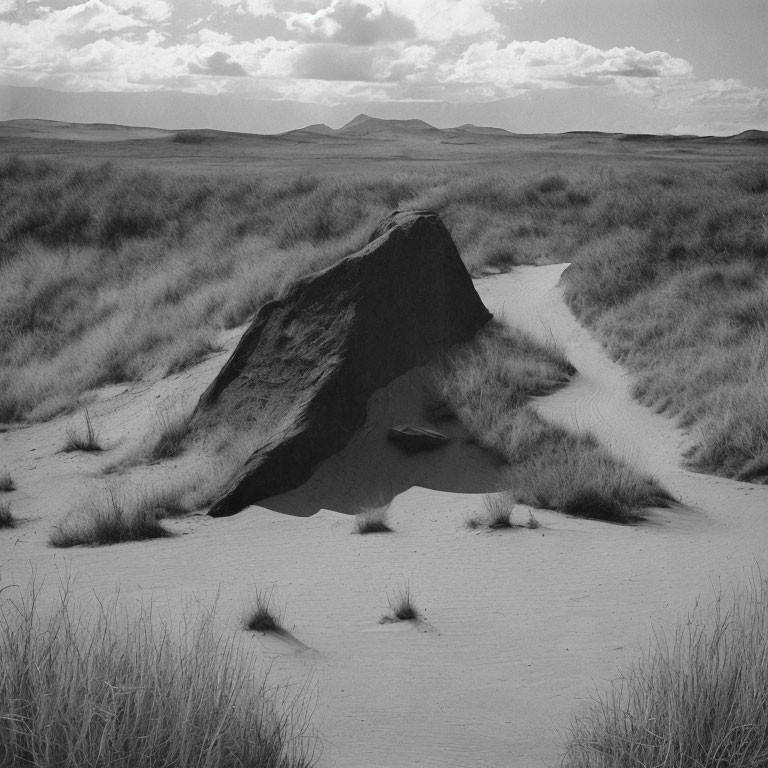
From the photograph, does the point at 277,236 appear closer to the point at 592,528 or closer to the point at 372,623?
the point at 592,528

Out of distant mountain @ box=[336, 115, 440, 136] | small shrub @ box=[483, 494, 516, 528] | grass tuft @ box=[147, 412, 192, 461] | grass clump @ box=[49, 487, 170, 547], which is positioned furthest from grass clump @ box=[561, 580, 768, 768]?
distant mountain @ box=[336, 115, 440, 136]

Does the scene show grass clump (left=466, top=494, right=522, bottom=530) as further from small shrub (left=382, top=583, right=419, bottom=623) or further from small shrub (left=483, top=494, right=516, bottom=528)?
small shrub (left=382, top=583, right=419, bottom=623)

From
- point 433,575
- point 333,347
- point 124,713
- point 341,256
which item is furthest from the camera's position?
point 341,256

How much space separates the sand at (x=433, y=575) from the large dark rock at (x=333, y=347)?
267 mm

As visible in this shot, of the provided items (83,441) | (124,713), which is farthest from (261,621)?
(83,441)

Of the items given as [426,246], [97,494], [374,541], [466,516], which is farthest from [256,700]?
[426,246]

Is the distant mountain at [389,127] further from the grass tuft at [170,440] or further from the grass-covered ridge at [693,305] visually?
the grass tuft at [170,440]

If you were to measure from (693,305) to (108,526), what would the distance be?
26.7 ft

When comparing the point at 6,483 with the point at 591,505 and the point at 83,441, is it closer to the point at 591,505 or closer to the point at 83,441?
the point at 83,441

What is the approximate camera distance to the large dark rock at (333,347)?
766 cm

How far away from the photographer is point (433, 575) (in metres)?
5.32

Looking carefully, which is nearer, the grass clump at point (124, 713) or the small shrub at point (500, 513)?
the grass clump at point (124, 713)

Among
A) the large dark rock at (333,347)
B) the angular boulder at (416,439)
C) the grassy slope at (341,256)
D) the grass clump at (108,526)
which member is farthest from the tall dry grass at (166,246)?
the grass clump at (108,526)

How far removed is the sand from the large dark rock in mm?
267
